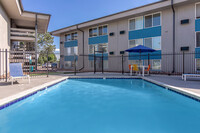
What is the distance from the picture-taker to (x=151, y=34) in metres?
13.3

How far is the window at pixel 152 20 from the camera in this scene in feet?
42.7

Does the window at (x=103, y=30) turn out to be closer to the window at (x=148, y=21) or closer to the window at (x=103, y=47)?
the window at (x=103, y=47)

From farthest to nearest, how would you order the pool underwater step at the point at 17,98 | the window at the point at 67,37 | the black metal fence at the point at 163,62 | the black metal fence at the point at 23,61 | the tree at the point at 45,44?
1. the tree at the point at 45,44
2. the window at the point at 67,37
3. the black metal fence at the point at 163,62
4. the black metal fence at the point at 23,61
5. the pool underwater step at the point at 17,98

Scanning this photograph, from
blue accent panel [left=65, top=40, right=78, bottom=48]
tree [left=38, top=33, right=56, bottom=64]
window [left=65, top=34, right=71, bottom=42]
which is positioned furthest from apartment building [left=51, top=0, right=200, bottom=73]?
tree [left=38, top=33, right=56, bottom=64]

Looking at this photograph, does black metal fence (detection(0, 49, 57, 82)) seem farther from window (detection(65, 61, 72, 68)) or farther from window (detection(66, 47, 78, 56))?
window (detection(66, 47, 78, 56))

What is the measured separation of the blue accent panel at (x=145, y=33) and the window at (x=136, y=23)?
1.54 ft

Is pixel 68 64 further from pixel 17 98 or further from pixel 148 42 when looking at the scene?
pixel 17 98

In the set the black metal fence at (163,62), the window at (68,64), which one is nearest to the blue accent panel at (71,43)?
the window at (68,64)

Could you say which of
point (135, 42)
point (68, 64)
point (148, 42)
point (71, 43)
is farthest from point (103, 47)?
point (68, 64)

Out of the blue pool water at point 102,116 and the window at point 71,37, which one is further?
the window at point 71,37

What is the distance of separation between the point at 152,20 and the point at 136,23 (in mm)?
1728

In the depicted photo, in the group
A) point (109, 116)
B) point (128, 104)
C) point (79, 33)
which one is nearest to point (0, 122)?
point (109, 116)

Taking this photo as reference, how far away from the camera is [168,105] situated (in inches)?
172

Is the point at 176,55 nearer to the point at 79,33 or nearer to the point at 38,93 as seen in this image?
the point at 38,93
